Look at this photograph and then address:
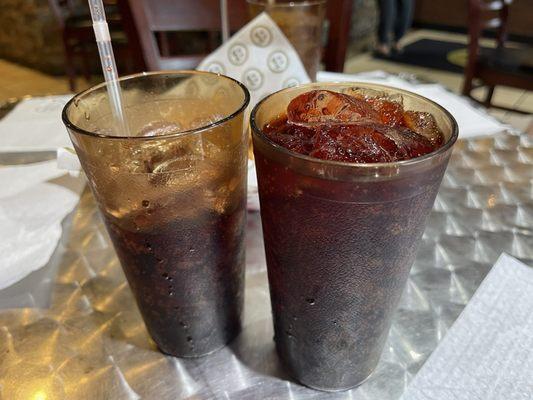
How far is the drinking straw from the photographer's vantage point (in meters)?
0.40

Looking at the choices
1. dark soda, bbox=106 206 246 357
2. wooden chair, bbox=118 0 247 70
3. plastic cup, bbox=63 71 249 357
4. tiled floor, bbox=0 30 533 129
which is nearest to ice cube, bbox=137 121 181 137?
plastic cup, bbox=63 71 249 357

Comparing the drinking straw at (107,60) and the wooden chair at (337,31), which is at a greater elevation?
the drinking straw at (107,60)

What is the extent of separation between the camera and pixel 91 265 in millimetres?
657

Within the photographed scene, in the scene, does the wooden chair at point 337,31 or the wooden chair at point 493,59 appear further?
the wooden chair at point 493,59

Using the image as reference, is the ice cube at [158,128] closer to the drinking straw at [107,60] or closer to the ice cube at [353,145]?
the drinking straw at [107,60]

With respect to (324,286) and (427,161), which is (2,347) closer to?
(324,286)

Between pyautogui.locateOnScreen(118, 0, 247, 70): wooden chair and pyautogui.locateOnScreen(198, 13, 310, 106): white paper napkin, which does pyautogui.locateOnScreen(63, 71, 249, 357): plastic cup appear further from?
pyautogui.locateOnScreen(118, 0, 247, 70): wooden chair

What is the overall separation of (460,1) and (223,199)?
202 inches

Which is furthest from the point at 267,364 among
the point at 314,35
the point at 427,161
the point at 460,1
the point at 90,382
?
the point at 460,1

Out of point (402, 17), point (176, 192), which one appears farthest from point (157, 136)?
point (402, 17)

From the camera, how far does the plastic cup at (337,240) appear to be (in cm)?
32

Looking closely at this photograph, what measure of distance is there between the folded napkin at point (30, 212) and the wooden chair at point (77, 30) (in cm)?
229

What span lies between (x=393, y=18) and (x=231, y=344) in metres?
4.11

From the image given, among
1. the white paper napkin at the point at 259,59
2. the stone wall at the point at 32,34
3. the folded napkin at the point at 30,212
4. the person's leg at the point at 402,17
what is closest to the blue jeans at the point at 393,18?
the person's leg at the point at 402,17
